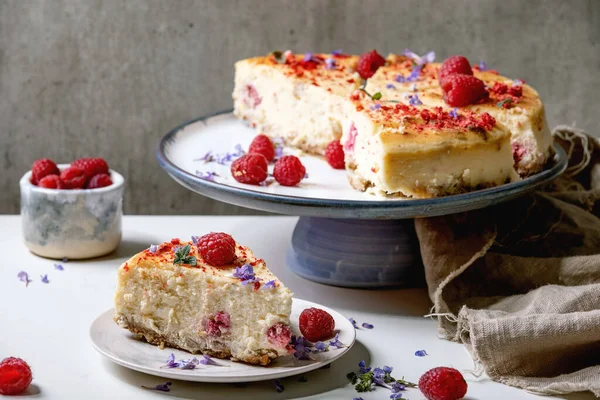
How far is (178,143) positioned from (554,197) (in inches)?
47.7

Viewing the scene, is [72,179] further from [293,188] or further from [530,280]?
[530,280]

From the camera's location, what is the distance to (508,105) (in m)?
2.63

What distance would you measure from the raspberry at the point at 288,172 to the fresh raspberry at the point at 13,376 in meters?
0.95

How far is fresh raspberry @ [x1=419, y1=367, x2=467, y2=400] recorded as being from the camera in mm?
1756

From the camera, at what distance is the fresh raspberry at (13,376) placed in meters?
1.75

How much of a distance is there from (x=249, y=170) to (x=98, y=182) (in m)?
0.51

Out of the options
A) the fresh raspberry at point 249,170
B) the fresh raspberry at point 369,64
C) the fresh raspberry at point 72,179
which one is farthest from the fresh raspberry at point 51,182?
the fresh raspberry at point 369,64

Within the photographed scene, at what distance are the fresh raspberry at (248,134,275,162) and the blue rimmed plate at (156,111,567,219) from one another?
0.07 meters

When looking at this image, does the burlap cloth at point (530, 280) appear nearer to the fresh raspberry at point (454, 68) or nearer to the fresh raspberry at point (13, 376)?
the fresh raspberry at point (454, 68)

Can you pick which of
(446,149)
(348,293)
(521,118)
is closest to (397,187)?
(446,149)

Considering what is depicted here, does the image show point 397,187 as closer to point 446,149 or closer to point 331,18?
point 446,149

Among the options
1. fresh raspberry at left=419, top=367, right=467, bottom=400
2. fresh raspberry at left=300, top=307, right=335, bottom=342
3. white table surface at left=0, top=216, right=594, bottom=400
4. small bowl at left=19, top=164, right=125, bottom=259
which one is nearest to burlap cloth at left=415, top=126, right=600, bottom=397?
white table surface at left=0, top=216, right=594, bottom=400

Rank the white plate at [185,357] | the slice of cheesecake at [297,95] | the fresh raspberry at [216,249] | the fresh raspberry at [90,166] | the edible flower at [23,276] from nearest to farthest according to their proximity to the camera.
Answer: the white plate at [185,357] → the fresh raspberry at [216,249] → the edible flower at [23,276] → the fresh raspberry at [90,166] → the slice of cheesecake at [297,95]

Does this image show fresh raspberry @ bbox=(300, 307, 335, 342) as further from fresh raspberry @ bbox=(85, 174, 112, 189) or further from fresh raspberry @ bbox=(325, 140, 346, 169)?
fresh raspberry @ bbox=(85, 174, 112, 189)
